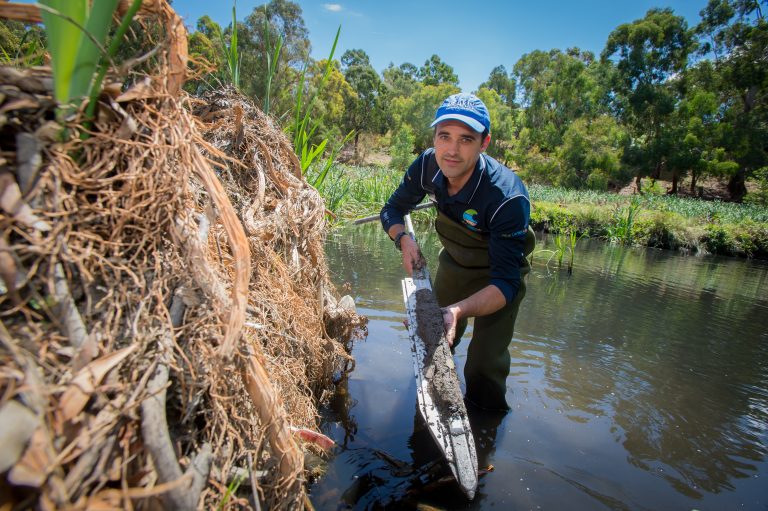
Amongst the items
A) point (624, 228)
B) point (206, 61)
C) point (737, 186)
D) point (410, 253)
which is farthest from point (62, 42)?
point (737, 186)

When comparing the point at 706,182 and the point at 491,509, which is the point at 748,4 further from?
the point at 491,509

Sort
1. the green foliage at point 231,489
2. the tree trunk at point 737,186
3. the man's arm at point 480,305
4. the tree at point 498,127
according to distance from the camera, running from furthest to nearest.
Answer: the tree at point 498,127
the tree trunk at point 737,186
the man's arm at point 480,305
the green foliage at point 231,489

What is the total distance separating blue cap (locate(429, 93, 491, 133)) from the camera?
8.03ft

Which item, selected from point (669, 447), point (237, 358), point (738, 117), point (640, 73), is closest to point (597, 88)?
point (640, 73)

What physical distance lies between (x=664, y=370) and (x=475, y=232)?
295 cm

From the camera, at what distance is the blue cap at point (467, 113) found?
245cm

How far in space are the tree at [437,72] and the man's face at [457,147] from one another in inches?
2706

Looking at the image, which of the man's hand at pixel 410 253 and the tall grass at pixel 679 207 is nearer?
the man's hand at pixel 410 253

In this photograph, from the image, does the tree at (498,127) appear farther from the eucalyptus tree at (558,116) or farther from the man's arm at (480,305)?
the man's arm at (480,305)

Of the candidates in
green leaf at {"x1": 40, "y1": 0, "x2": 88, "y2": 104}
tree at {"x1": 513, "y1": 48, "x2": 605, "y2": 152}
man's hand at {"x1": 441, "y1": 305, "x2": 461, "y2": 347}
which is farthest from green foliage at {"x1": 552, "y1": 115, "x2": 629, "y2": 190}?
green leaf at {"x1": 40, "y1": 0, "x2": 88, "y2": 104}

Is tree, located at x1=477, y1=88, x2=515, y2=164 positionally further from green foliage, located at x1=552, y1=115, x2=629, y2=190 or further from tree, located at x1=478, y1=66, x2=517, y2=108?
tree, located at x1=478, y1=66, x2=517, y2=108

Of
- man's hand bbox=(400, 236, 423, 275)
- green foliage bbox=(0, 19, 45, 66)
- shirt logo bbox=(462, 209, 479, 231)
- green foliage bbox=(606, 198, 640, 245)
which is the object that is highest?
green foliage bbox=(606, 198, 640, 245)

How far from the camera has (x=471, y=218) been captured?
9.01ft

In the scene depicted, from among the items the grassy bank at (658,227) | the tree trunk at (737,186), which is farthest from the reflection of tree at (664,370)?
the tree trunk at (737,186)
